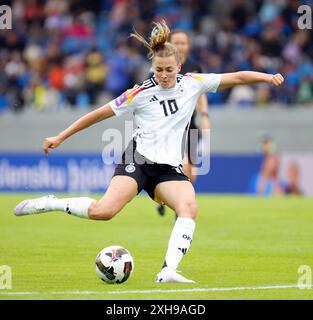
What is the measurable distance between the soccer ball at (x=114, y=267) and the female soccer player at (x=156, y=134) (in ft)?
1.27

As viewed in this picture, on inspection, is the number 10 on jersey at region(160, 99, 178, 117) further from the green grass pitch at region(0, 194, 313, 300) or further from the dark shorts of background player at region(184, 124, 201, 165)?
the dark shorts of background player at region(184, 124, 201, 165)

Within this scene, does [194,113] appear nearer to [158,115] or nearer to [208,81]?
[208,81]

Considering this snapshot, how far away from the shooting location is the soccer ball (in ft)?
28.9

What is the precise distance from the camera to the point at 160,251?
11438 mm

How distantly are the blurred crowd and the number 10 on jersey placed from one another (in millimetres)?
14383

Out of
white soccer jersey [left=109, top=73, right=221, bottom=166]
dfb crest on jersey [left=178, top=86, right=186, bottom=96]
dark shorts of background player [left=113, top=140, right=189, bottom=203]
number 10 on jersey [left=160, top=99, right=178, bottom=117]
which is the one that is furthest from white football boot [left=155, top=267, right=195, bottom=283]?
dfb crest on jersey [left=178, top=86, right=186, bottom=96]

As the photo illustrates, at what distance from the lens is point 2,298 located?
7840 mm

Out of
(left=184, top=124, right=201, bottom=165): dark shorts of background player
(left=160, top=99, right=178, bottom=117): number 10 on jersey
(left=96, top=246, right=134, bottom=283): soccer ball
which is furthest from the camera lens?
(left=184, top=124, right=201, bottom=165): dark shorts of background player

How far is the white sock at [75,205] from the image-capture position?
910cm

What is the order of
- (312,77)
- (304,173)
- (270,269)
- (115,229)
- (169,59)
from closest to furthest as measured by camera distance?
(169,59) < (270,269) < (115,229) < (304,173) < (312,77)

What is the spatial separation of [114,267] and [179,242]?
657 mm
